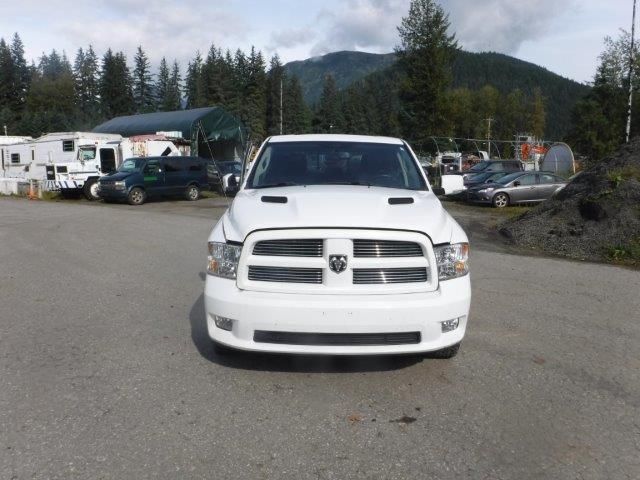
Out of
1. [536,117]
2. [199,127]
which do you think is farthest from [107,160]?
[536,117]

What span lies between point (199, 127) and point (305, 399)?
115ft

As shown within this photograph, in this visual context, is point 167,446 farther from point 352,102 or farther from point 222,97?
point 352,102

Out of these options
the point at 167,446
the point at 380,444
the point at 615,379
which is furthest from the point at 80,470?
the point at 615,379

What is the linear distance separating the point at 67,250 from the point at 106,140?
18.9m

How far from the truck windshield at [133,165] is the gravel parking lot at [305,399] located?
17.3 meters

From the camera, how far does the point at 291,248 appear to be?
4199mm

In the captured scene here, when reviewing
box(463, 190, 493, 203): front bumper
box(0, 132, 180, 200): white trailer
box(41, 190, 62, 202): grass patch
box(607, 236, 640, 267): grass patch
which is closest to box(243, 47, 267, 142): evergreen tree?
box(0, 132, 180, 200): white trailer

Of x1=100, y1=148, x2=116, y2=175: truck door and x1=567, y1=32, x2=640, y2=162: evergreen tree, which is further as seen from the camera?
x1=567, y1=32, x2=640, y2=162: evergreen tree

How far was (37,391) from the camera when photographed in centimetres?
424

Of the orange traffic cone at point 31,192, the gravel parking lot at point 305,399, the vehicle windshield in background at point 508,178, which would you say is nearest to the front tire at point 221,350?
A: the gravel parking lot at point 305,399

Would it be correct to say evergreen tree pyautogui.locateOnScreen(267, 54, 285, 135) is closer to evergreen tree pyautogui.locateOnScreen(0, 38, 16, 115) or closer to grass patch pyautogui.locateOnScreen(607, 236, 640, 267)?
evergreen tree pyautogui.locateOnScreen(0, 38, 16, 115)

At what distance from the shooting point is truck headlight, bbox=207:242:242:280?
14.1 ft

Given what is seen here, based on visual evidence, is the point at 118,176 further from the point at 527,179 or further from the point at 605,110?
the point at 605,110

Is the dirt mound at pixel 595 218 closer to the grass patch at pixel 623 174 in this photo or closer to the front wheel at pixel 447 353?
the grass patch at pixel 623 174
